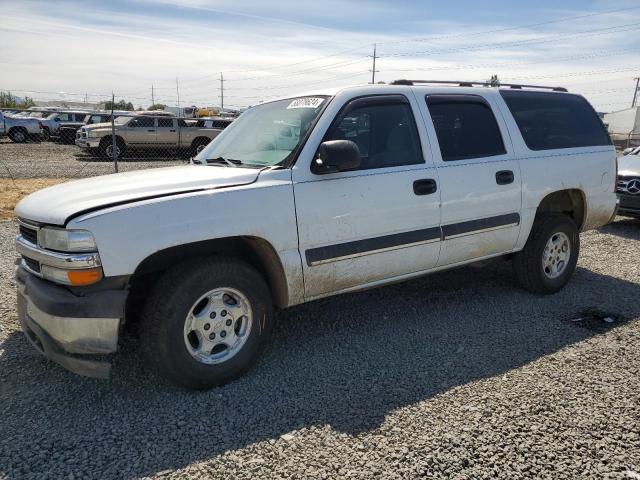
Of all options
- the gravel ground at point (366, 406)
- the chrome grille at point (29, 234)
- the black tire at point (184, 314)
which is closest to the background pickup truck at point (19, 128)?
the gravel ground at point (366, 406)

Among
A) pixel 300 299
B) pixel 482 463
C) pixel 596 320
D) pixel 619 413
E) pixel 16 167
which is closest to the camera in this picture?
pixel 482 463

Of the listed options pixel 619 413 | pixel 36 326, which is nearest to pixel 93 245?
pixel 36 326

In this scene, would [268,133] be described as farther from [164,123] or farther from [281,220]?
[164,123]

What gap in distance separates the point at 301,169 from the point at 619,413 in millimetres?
2429

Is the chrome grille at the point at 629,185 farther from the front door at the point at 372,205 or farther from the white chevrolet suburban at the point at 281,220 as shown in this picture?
the front door at the point at 372,205

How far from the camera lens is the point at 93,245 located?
286 cm

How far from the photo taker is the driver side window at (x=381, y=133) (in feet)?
12.4

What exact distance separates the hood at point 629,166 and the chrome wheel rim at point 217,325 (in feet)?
24.2

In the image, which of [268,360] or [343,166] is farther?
[268,360]

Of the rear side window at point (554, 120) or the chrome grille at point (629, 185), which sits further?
the chrome grille at point (629, 185)

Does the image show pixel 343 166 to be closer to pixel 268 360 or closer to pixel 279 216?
pixel 279 216

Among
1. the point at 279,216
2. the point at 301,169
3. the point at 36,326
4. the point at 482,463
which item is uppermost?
the point at 301,169

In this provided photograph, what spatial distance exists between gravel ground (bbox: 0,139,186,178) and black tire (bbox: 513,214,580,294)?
1200cm

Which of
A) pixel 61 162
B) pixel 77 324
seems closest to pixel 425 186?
pixel 77 324
